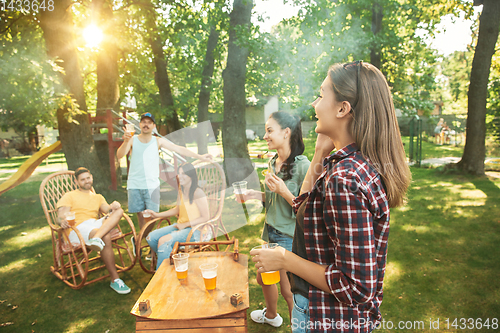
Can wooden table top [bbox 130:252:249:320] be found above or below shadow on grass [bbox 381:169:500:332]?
above

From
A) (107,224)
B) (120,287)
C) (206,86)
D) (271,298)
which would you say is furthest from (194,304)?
(206,86)

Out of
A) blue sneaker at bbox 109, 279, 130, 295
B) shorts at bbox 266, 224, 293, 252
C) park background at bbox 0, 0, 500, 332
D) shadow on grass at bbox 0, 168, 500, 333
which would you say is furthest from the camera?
blue sneaker at bbox 109, 279, 130, 295

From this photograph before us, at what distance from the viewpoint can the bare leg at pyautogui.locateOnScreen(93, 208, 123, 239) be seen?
11.4 feet

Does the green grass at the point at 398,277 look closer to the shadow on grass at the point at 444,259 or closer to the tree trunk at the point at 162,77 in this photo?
the shadow on grass at the point at 444,259

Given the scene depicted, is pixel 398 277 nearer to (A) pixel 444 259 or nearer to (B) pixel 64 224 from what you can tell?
(A) pixel 444 259

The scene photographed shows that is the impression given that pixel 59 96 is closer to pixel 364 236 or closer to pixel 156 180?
pixel 156 180

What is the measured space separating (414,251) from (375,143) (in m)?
4.04

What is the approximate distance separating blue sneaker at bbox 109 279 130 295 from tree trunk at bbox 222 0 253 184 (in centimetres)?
456

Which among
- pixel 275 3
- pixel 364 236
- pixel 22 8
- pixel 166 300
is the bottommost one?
pixel 166 300

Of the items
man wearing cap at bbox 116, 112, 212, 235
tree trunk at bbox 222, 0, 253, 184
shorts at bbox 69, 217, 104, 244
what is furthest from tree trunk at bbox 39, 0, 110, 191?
shorts at bbox 69, 217, 104, 244

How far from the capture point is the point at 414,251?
Answer: 4352 millimetres

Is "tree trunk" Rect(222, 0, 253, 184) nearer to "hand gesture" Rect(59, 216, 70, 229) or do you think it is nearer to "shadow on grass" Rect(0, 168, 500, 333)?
"shadow on grass" Rect(0, 168, 500, 333)

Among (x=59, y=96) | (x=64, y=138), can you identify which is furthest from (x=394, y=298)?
(x=64, y=138)

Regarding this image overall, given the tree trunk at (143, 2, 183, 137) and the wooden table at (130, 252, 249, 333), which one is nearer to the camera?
the wooden table at (130, 252, 249, 333)
